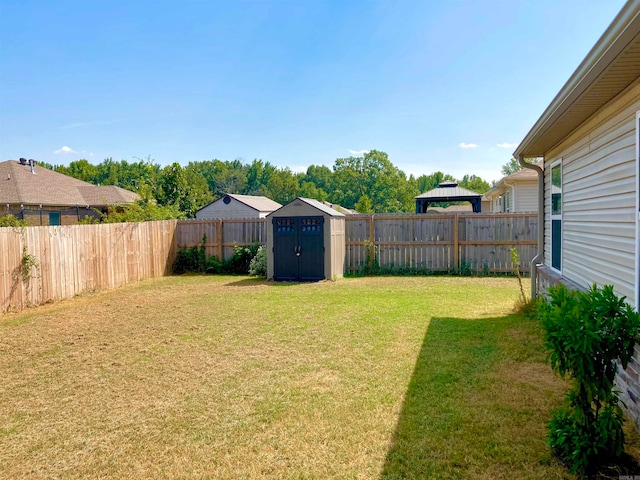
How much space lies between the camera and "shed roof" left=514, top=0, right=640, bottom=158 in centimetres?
214

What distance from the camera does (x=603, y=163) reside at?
12.3 ft

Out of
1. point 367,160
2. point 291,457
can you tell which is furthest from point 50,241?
point 367,160

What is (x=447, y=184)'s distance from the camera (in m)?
21.8

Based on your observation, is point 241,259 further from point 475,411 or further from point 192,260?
point 475,411

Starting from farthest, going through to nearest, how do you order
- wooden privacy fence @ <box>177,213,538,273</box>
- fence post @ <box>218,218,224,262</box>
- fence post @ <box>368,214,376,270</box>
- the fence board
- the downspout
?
fence post @ <box>218,218,224,262</box>
fence post @ <box>368,214,376,270</box>
wooden privacy fence @ <box>177,213,538,273</box>
the fence board
the downspout

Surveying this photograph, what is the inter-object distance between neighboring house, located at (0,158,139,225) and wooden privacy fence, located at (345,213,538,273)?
11857 millimetres

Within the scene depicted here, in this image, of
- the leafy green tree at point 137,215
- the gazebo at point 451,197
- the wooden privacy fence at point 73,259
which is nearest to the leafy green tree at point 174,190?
the leafy green tree at point 137,215

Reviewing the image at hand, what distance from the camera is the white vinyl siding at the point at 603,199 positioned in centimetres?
307

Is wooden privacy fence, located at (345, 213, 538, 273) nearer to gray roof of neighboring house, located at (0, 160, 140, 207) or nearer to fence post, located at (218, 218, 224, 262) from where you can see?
fence post, located at (218, 218, 224, 262)

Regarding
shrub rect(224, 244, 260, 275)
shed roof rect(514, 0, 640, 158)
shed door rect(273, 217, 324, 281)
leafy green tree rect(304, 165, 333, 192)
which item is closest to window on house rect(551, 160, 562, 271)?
shed roof rect(514, 0, 640, 158)

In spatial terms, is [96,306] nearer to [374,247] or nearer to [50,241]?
[50,241]

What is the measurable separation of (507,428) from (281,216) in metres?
8.36

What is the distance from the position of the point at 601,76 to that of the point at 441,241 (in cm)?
865

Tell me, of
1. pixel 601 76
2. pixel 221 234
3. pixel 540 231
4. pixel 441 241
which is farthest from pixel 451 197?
pixel 601 76
